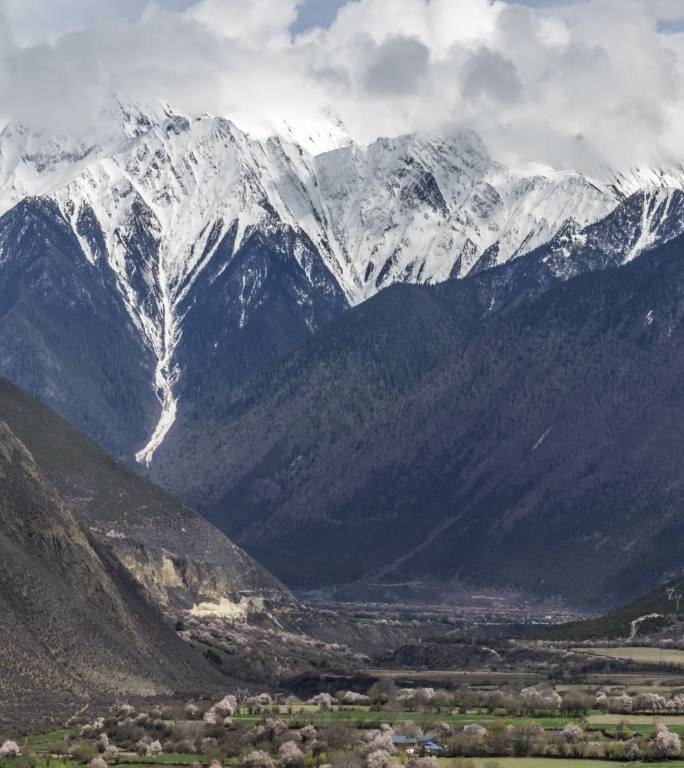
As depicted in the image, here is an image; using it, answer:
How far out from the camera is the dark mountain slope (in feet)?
523

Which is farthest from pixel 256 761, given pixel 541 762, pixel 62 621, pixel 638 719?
pixel 62 621

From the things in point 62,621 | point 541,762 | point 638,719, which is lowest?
point 541,762

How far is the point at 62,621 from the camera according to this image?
167250 millimetres

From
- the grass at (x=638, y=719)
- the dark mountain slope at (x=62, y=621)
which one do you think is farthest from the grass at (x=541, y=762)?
the dark mountain slope at (x=62, y=621)

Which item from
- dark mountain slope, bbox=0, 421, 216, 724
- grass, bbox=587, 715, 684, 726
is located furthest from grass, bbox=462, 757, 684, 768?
dark mountain slope, bbox=0, 421, 216, 724

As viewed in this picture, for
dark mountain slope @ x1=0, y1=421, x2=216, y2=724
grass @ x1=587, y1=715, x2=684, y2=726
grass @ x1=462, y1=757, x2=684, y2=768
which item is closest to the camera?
grass @ x1=462, y1=757, x2=684, y2=768

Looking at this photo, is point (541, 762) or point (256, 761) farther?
point (256, 761)

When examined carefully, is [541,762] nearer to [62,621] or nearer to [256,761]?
[256,761]

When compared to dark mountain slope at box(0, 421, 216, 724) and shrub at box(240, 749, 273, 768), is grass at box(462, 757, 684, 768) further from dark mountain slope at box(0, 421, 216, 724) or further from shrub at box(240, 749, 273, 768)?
dark mountain slope at box(0, 421, 216, 724)

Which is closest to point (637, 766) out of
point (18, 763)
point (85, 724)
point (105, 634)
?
point (18, 763)

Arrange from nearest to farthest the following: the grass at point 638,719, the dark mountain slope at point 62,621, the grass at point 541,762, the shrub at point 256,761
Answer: the grass at point 541,762 < the shrub at point 256,761 < the grass at point 638,719 < the dark mountain slope at point 62,621

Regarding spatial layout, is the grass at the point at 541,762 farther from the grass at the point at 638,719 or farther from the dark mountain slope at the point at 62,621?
the dark mountain slope at the point at 62,621

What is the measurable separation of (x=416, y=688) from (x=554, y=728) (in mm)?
38336

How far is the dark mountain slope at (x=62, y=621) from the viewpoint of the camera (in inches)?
6275
